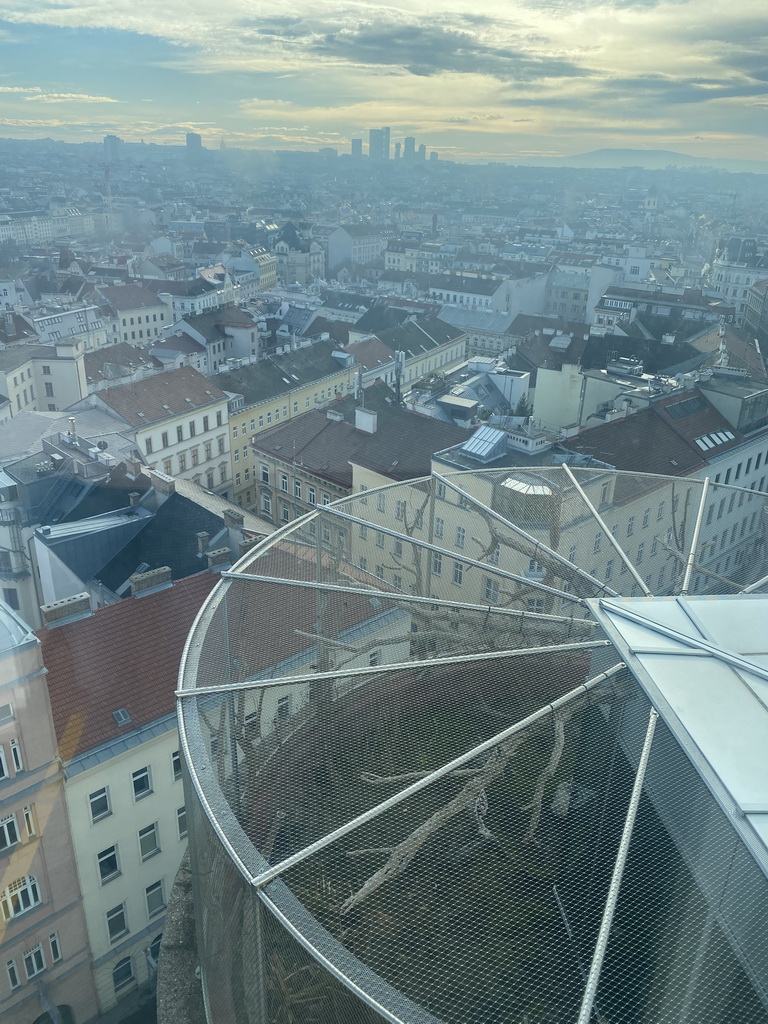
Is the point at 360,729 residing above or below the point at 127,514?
above

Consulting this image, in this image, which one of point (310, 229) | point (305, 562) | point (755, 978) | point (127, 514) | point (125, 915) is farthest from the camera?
point (310, 229)

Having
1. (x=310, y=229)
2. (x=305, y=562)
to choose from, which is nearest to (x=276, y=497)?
(x=305, y=562)

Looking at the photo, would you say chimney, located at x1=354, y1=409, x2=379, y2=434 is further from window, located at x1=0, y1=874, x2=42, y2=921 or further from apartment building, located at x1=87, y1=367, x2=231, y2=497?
window, located at x1=0, y1=874, x2=42, y2=921

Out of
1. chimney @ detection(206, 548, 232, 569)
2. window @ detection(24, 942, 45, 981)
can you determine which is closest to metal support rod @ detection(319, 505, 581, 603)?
chimney @ detection(206, 548, 232, 569)

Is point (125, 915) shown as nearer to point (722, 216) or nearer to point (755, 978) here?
point (755, 978)

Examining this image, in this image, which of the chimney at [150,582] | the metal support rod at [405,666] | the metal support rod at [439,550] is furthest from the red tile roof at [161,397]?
the metal support rod at [405,666]

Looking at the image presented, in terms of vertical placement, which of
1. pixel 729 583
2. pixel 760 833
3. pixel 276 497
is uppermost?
pixel 760 833

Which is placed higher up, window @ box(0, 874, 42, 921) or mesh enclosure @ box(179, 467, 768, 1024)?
mesh enclosure @ box(179, 467, 768, 1024)

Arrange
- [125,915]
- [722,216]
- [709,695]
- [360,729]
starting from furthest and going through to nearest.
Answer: [722,216], [125,915], [360,729], [709,695]
